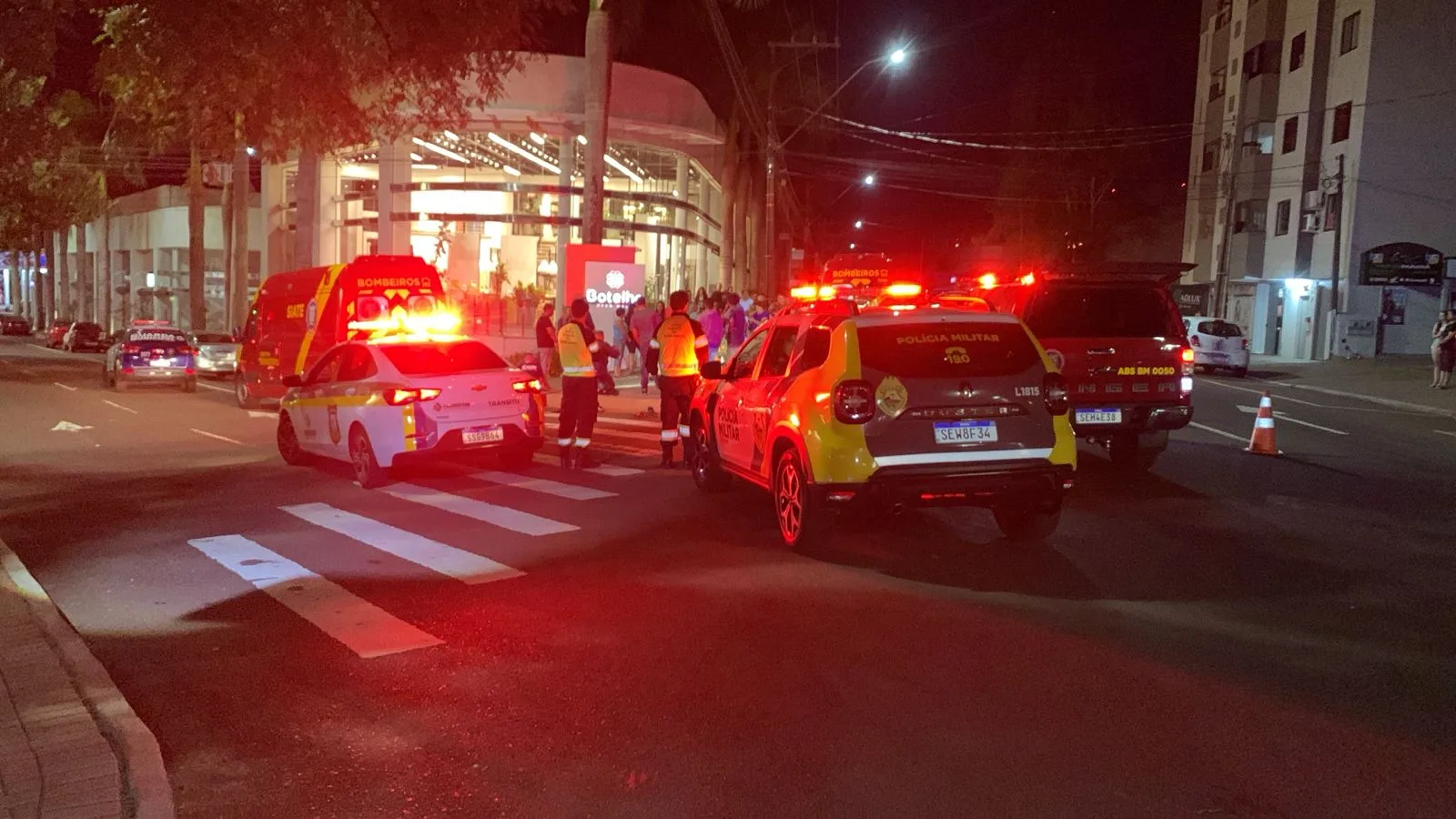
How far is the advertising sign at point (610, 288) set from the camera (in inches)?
933

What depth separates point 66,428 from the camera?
761 inches

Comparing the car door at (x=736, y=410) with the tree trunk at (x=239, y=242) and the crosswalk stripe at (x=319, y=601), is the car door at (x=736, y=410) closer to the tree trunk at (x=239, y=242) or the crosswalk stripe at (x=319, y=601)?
the crosswalk stripe at (x=319, y=601)

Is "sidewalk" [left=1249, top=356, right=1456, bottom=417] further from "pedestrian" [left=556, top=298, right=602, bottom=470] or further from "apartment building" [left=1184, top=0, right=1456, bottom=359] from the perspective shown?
"pedestrian" [left=556, top=298, right=602, bottom=470]

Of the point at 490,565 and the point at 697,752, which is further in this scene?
the point at 490,565

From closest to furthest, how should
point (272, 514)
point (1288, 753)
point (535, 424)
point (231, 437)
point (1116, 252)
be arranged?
point (1288, 753), point (272, 514), point (535, 424), point (231, 437), point (1116, 252)

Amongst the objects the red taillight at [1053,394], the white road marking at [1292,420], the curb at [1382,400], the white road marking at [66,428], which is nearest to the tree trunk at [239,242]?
the white road marking at [66,428]

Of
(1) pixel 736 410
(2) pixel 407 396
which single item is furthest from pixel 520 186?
(1) pixel 736 410

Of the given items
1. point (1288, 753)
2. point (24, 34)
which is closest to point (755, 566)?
point (1288, 753)

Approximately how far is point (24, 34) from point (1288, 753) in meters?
11.7

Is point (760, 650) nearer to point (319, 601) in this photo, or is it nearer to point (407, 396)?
point (319, 601)

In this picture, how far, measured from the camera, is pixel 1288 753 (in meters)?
5.01

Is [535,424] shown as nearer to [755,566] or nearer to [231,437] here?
[755,566]

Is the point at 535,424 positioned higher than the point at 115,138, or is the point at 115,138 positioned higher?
the point at 115,138

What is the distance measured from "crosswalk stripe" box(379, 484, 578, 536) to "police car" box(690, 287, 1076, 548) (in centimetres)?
208
